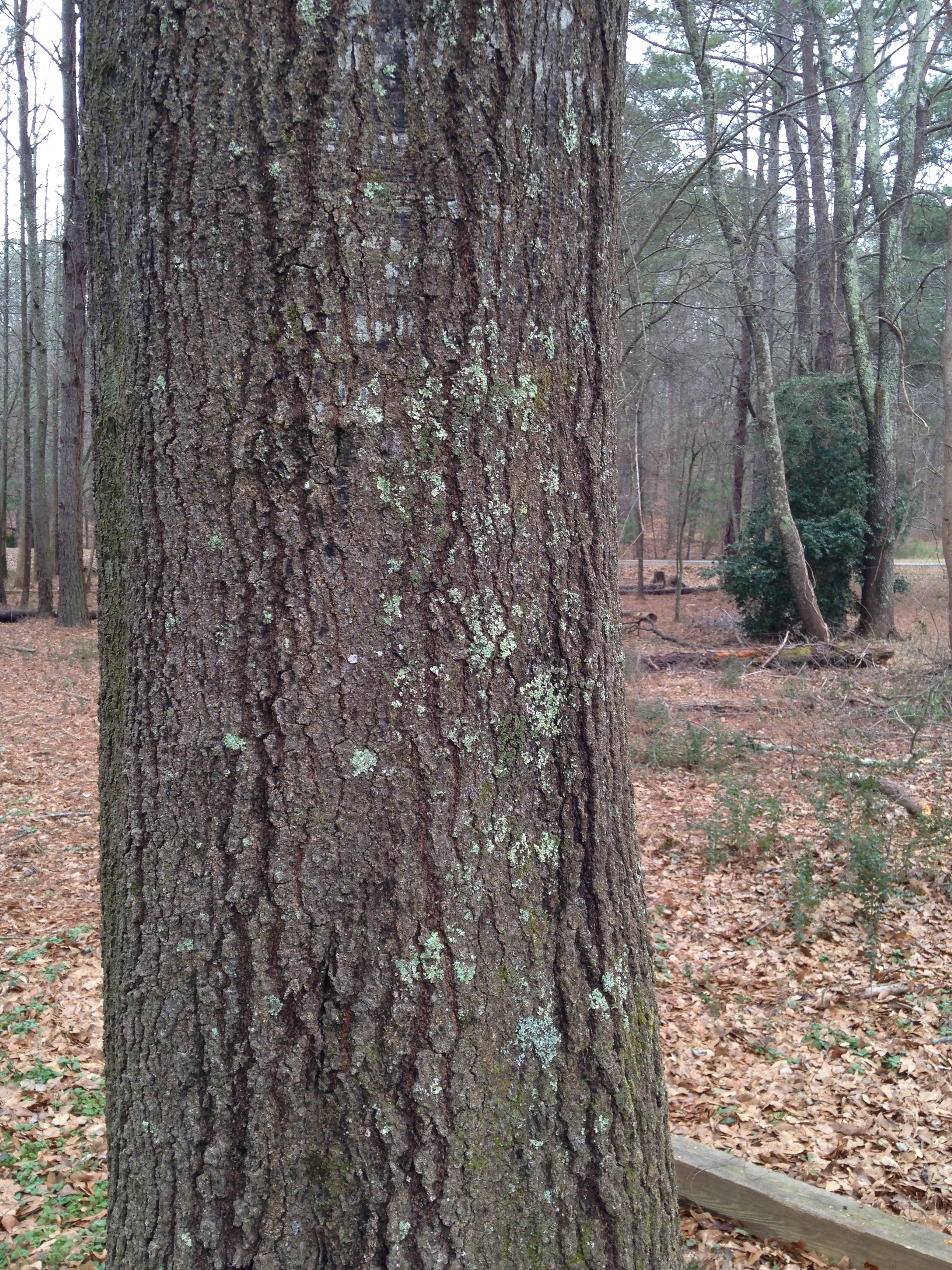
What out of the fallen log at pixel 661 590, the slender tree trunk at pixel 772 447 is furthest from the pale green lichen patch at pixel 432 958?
the fallen log at pixel 661 590

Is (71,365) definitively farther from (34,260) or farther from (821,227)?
(821,227)

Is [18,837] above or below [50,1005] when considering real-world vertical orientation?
above

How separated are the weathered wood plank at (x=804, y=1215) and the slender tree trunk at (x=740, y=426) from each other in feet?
67.0

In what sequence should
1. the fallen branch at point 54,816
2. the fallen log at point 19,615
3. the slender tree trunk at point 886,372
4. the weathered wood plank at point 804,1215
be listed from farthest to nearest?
the fallen log at point 19,615, the slender tree trunk at point 886,372, the fallen branch at point 54,816, the weathered wood plank at point 804,1215

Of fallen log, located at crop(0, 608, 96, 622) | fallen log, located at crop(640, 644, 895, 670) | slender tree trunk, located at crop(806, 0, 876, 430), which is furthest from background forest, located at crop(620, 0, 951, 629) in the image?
fallen log, located at crop(0, 608, 96, 622)

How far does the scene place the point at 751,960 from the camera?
15.5 feet

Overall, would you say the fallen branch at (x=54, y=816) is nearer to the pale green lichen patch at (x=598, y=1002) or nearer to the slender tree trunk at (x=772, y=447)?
the pale green lichen patch at (x=598, y=1002)

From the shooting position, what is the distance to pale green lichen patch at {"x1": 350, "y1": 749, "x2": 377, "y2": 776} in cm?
155

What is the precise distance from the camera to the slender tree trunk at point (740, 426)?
2300 cm

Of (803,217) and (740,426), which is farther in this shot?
(740,426)

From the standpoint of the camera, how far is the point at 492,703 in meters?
1.62

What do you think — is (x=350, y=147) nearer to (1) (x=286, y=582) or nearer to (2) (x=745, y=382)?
(1) (x=286, y=582)

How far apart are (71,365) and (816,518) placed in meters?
12.9

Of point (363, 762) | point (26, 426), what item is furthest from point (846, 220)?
point (26, 426)
